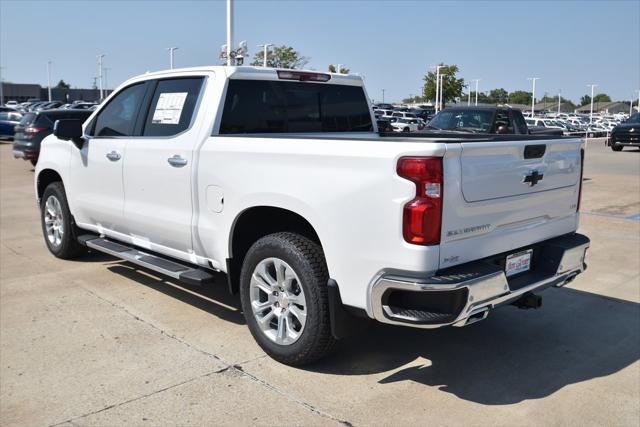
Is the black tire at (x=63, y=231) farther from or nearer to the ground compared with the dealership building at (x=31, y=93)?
nearer to the ground

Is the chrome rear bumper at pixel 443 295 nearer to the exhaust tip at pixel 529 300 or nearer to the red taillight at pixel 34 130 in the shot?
the exhaust tip at pixel 529 300

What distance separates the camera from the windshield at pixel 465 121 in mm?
13324

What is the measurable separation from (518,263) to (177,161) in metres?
2.62

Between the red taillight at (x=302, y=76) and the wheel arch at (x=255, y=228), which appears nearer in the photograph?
the wheel arch at (x=255, y=228)

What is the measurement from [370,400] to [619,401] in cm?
154

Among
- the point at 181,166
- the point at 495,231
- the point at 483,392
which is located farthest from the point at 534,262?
the point at 181,166

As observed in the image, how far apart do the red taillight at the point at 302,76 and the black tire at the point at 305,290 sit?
5.13 feet

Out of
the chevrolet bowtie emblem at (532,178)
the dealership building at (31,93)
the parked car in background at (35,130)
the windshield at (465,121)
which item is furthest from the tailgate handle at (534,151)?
the dealership building at (31,93)

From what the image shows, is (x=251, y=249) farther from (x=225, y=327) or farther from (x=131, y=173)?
(x=131, y=173)

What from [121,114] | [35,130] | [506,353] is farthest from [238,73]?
[35,130]

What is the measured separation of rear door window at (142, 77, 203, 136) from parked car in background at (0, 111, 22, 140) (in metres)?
24.8

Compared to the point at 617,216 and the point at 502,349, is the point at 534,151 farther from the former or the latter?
the point at 617,216

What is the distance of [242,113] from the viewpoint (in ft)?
16.1

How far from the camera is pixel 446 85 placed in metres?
85.4
